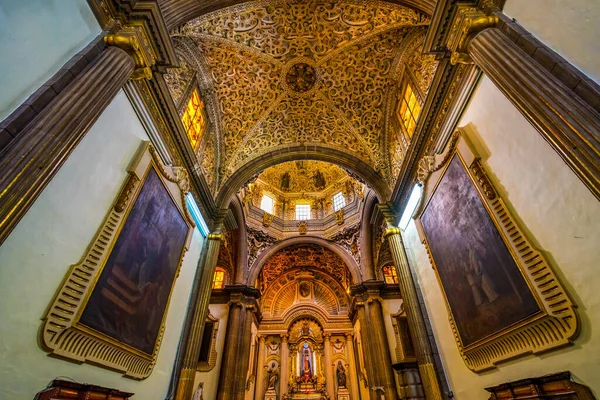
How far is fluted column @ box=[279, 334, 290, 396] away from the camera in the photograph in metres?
15.6

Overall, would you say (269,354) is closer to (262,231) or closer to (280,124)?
(262,231)

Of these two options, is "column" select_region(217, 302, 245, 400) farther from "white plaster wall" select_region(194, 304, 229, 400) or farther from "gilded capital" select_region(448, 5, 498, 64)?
"gilded capital" select_region(448, 5, 498, 64)

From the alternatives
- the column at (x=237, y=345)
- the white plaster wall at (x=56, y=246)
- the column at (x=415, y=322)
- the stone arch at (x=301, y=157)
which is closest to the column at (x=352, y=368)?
the column at (x=237, y=345)

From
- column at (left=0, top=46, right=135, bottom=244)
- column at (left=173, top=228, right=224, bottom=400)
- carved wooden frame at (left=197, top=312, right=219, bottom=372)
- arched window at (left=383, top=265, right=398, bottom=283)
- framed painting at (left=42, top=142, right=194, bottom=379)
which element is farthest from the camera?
arched window at (left=383, top=265, right=398, bottom=283)

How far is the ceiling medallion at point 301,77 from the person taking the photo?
815 cm

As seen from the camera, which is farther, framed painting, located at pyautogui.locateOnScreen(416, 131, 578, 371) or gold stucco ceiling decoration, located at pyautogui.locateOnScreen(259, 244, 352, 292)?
gold stucco ceiling decoration, located at pyautogui.locateOnScreen(259, 244, 352, 292)

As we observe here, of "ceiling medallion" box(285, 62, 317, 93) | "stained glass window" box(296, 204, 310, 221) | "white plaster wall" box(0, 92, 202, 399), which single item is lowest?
"white plaster wall" box(0, 92, 202, 399)

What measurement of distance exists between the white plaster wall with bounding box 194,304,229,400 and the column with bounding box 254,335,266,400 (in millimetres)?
5356

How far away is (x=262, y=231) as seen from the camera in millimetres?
15148

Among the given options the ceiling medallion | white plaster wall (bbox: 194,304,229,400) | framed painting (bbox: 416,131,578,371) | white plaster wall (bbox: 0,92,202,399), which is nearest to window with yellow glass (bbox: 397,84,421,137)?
framed painting (bbox: 416,131,578,371)

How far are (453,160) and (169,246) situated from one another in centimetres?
593

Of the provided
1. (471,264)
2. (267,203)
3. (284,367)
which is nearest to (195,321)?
(471,264)

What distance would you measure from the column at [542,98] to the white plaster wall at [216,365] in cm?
1163

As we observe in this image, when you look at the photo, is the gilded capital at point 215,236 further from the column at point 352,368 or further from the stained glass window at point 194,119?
the column at point 352,368
